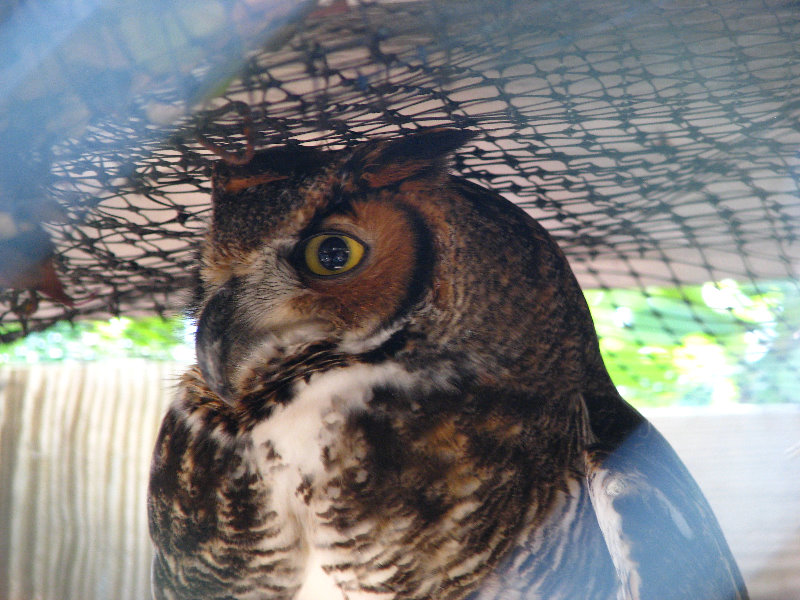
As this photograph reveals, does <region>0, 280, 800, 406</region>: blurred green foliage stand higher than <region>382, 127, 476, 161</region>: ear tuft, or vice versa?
<region>382, 127, 476, 161</region>: ear tuft

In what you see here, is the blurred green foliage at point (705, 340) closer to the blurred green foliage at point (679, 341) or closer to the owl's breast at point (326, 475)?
the blurred green foliage at point (679, 341)

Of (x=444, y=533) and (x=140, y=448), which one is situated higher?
(x=444, y=533)

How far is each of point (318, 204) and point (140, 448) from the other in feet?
4.20

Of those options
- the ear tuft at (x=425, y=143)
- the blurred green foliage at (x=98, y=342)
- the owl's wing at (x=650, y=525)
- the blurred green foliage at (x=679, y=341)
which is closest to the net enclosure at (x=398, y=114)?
the ear tuft at (x=425, y=143)

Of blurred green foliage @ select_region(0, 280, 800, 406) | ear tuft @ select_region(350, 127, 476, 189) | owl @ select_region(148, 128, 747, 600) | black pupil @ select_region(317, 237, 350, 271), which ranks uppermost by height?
ear tuft @ select_region(350, 127, 476, 189)

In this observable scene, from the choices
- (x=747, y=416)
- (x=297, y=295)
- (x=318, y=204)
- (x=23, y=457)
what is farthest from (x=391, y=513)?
(x=23, y=457)

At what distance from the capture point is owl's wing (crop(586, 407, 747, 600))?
0.92 metres

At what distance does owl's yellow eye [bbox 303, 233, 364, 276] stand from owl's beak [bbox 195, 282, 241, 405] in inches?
4.9

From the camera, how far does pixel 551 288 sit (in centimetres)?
105

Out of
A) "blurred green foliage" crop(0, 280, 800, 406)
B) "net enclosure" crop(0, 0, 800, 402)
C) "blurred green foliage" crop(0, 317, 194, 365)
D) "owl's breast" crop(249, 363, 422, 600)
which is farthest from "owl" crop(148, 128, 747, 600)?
"blurred green foliage" crop(0, 317, 194, 365)

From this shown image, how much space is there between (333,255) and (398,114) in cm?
20

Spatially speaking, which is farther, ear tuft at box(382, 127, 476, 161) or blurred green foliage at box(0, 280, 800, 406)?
blurred green foliage at box(0, 280, 800, 406)

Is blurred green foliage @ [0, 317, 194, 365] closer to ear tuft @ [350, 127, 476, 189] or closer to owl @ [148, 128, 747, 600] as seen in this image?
owl @ [148, 128, 747, 600]

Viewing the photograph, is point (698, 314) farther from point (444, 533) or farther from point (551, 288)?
point (444, 533)
